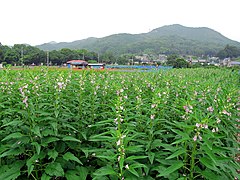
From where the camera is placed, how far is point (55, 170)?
2.83 metres

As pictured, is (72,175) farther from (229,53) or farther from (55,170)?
(229,53)

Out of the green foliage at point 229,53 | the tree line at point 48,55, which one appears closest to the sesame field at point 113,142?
the tree line at point 48,55

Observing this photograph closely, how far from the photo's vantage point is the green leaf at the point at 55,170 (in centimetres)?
277

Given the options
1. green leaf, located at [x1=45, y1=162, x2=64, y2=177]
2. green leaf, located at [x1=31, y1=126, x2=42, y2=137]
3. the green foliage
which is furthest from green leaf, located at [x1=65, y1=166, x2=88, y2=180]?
the green foliage

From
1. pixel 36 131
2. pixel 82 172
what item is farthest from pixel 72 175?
pixel 36 131

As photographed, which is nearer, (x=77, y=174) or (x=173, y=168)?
(x=173, y=168)

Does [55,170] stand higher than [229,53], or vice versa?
[229,53]

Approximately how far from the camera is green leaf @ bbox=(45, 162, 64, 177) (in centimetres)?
277

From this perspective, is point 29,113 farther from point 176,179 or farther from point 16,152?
point 176,179

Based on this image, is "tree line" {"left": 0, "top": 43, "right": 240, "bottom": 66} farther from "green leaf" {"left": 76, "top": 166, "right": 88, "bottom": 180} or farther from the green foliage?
"green leaf" {"left": 76, "top": 166, "right": 88, "bottom": 180}

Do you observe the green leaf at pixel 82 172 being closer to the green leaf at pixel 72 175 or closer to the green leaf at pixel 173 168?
the green leaf at pixel 72 175

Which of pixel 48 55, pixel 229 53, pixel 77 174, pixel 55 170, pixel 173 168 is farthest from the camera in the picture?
pixel 229 53

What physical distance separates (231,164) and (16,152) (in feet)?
8.77

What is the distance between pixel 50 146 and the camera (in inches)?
134
